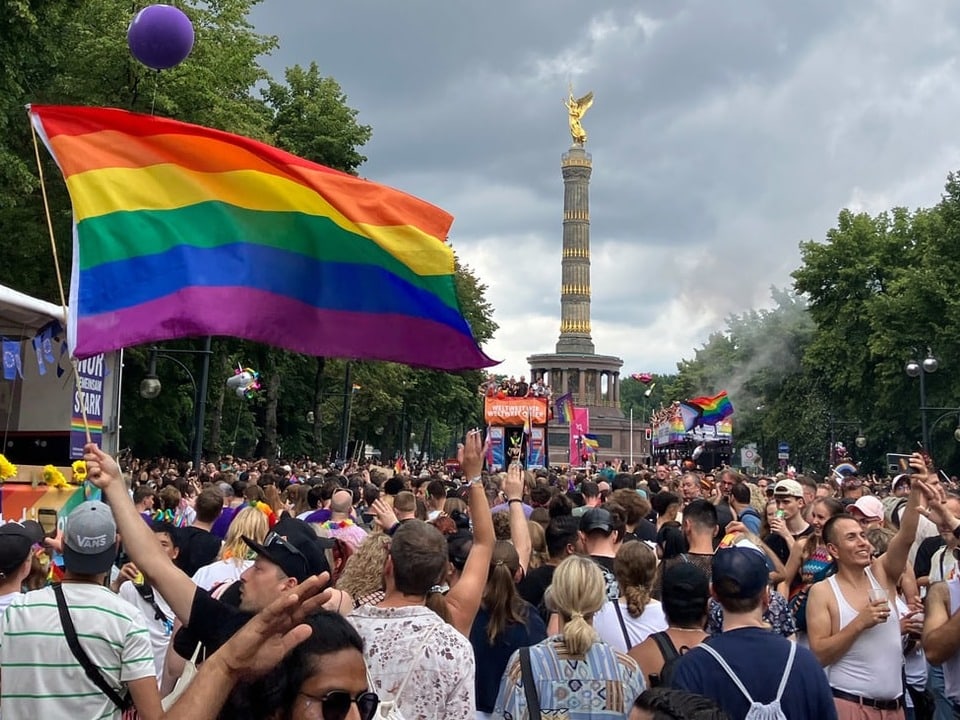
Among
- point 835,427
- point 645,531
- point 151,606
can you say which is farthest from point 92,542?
point 835,427

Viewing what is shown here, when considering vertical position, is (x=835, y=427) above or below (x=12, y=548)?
above

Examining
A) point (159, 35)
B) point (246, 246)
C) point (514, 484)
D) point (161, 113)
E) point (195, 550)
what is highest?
point (161, 113)

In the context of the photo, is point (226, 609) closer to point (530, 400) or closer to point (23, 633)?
point (23, 633)

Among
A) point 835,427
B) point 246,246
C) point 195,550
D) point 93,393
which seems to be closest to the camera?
point 195,550

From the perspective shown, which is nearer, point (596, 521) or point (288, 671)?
point (288, 671)

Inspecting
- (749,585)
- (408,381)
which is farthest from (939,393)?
(749,585)

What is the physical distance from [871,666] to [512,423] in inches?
1648

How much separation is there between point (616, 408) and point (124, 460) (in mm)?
94965

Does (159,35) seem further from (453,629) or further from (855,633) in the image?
(855,633)

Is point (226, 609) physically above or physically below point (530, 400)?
below

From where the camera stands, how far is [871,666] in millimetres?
5191

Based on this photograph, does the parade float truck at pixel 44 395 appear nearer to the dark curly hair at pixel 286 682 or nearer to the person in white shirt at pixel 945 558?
the person in white shirt at pixel 945 558

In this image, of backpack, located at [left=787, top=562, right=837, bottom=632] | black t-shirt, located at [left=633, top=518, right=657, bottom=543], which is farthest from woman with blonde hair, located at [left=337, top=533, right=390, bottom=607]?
black t-shirt, located at [left=633, top=518, right=657, bottom=543]

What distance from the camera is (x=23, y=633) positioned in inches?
154
